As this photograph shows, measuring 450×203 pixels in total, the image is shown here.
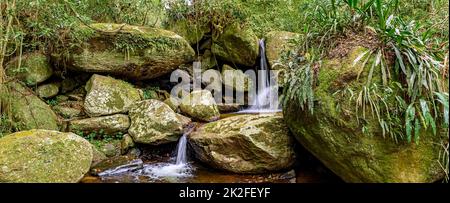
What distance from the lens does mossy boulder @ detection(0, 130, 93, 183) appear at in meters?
2.97

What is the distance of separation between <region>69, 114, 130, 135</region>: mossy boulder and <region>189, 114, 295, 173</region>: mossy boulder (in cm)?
183

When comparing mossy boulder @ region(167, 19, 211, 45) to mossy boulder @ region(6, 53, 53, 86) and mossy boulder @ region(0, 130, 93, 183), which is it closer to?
mossy boulder @ region(6, 53, 53, 86)

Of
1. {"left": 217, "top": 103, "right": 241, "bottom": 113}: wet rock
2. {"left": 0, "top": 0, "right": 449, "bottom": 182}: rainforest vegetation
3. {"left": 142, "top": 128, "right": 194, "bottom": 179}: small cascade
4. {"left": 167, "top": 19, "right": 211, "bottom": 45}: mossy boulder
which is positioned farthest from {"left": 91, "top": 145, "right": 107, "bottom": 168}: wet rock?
{"left": 167, "top": 19, "right": 211, "bottom": 45}: mossy boulder

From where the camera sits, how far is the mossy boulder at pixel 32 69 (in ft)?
15.0

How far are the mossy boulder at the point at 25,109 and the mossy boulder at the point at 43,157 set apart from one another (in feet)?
3.79

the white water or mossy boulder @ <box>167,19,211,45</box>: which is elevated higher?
mossy boulder @ <box>167,19,211,45</box>

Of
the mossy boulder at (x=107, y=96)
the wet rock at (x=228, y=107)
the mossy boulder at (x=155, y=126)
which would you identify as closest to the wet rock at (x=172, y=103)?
the mossy boulder at (x=107, y=96)

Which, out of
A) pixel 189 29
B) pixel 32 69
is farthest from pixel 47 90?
pixel 189 29

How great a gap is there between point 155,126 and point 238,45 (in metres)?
3.23

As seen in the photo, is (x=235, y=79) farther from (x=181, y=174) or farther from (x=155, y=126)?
(x=181, y=174)

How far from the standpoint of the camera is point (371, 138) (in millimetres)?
2512

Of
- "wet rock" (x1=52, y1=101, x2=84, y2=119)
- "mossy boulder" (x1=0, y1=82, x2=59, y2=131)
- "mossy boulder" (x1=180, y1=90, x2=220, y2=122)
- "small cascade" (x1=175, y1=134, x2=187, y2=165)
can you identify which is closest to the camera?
"mossy boulder" (x1=0, y1=82, x2=59, y2=131)

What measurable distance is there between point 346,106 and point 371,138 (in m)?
0.35

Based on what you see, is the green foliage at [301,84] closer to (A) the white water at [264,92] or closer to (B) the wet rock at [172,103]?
(B) the wet rock at [172,103]
